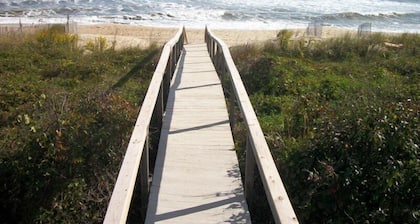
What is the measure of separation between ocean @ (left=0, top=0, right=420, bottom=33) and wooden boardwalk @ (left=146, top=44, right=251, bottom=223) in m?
24.4

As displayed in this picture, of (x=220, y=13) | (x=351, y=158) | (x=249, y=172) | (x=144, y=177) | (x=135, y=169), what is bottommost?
(x=220, y=13)

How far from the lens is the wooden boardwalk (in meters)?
4.25

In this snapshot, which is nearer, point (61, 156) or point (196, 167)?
point (196, 167)

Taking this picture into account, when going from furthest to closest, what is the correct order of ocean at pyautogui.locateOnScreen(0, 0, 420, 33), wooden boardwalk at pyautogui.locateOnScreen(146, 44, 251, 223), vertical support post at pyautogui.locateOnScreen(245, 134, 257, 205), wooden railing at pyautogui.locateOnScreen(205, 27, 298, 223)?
ocean at pyautogui.locateOnScreen(0, 0, 420, 33) → vertical support post at pyautogui.locateOnScreen(245, 134, 257, 205) → wooden boardwalk at pyautogui.locateOnScreen(146, 44, 251, 223) → wooden railing at pyautogui.locateOnScreen(205, 27, 298, 223)

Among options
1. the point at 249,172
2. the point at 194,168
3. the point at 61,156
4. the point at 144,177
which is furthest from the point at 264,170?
the point at 61,156

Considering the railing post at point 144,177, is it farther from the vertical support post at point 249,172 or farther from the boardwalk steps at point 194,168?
the vertical support post at point 249,172

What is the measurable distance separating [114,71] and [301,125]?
18.7 ft

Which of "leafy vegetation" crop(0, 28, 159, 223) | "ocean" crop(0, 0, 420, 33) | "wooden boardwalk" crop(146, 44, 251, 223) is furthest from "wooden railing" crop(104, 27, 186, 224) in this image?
"ocean" crop(0, 0, 420, 33)

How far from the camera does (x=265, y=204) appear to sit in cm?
Result: 471

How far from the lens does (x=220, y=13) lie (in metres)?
36.9

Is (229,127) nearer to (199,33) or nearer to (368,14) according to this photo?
(199,33)

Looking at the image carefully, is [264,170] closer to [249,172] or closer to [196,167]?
[249,172]

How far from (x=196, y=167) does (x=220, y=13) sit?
32.9 metres

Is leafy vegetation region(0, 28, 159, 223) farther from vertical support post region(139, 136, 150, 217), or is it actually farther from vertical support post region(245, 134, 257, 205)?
vertical support post region(245, 134, 257, 205)
